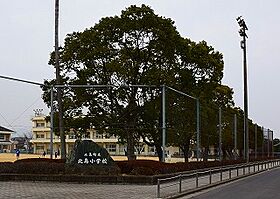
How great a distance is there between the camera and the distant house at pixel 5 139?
32112 mm

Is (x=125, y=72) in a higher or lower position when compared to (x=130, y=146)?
higher

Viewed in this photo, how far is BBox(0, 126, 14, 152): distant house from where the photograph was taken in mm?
32112

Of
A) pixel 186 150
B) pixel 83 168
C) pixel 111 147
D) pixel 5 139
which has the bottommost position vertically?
pixel 83 168

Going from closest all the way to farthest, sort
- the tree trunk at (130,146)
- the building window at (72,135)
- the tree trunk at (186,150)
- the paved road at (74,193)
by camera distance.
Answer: the paved road at (74,193) → the tree trunk at (130,146) → the tree trunk at (186,150) → the building window at (72,135)

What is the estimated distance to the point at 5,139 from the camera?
35750 millimetres

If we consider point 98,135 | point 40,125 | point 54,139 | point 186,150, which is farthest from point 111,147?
point 186,150

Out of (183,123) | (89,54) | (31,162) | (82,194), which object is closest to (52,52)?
(89,54)

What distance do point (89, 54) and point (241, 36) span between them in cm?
1523

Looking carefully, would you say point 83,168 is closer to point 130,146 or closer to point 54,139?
point 54,139

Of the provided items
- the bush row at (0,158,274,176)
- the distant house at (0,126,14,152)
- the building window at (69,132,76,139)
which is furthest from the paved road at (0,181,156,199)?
the building window at (69,132,76,139)

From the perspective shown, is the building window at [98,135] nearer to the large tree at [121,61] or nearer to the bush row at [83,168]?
the large tree at [121,61]

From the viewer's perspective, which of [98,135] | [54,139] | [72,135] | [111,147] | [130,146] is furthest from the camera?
[72,135]

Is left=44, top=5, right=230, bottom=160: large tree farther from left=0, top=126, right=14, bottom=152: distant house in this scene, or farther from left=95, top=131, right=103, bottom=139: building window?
left=0, top=126, right=14, bottom=152: distant house

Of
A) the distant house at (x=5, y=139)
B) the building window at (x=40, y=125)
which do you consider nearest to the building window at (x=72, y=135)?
the building window at (x=40, y=125)
